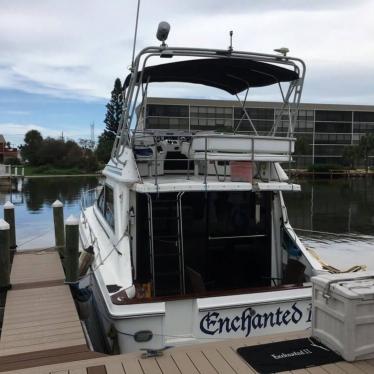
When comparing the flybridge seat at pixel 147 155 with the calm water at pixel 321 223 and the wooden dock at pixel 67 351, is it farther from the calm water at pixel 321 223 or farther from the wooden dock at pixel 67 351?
the calm water at pixel 321 223

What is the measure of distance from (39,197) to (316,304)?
29.2 metres

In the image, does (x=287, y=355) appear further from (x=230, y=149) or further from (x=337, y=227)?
(x=337, y=227)

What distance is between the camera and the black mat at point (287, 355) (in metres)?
4.05

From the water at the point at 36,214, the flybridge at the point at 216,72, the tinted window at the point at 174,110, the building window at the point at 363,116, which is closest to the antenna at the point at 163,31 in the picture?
the flybridge at the point at 216,72

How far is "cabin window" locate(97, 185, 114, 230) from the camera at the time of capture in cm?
771

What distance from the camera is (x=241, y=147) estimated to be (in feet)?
20.0

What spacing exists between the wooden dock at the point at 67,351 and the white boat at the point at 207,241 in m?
0.57

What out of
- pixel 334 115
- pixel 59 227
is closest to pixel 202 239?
pixel 59 227

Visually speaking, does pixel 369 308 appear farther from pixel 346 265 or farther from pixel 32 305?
pixel 346 265

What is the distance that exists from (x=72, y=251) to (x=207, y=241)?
2.25 meters

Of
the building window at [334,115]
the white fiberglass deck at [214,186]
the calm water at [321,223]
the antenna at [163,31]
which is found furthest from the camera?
the building window at [334,115]

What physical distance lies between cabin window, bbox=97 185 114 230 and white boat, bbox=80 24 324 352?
0.35 m

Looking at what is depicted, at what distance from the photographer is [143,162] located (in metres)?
7.41

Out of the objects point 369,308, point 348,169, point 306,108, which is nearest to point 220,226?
point 369,308
